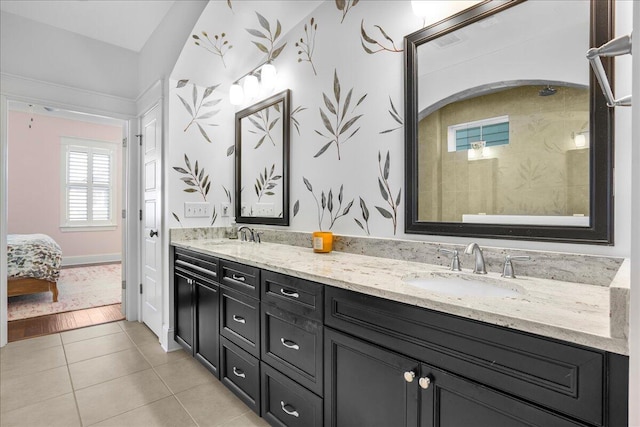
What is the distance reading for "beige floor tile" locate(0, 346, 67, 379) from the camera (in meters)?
2.27

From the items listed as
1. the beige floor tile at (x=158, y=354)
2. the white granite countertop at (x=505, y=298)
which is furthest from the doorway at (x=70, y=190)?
the white granite countertop at (x=505, y=298)

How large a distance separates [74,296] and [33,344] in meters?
1.54

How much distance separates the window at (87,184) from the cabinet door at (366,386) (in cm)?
666

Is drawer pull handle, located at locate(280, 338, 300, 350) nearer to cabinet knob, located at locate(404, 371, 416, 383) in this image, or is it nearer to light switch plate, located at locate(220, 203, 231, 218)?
cabinet knob, located at locate(404, 371, 416, 383)

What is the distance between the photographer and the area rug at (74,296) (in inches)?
140

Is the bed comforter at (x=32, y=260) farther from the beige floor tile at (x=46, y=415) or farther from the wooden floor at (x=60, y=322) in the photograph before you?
the beige floor tile at (x=46, y=415)

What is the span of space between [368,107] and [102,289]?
438 centimetres

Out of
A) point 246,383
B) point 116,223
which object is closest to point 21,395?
point 246,383

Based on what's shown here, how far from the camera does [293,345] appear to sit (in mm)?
1477

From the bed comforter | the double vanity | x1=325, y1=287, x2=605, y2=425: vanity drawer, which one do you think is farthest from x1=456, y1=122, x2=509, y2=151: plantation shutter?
the bed comforter

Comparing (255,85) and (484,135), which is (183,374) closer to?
(255,85)

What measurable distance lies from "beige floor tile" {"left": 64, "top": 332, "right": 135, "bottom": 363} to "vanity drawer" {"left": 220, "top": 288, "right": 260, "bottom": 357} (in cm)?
129

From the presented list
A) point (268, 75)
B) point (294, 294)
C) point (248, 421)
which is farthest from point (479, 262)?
point (268, 75)

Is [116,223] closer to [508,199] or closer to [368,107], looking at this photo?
[368,107]
